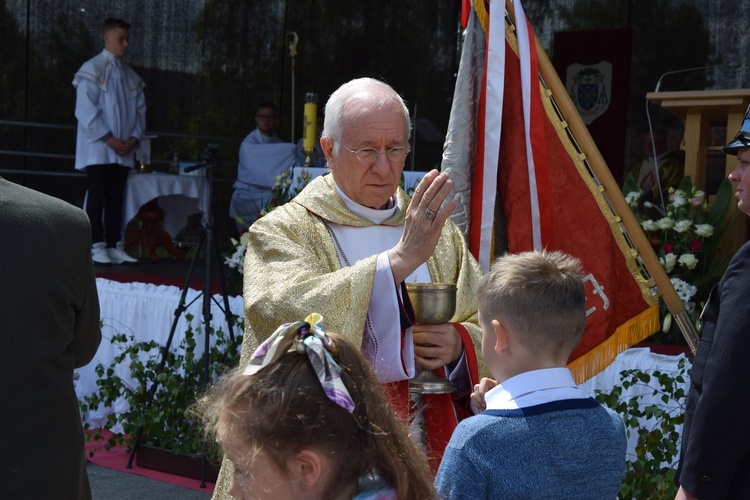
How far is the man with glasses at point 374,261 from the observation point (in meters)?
2.52

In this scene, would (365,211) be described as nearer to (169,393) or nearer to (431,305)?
(431,305)

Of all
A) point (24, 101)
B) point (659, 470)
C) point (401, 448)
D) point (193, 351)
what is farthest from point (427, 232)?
point (24, 101)

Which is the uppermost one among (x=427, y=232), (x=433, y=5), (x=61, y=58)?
(x=433, y=5)

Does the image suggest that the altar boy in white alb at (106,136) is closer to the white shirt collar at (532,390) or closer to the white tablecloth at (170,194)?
the white tablecloth at (170,194)

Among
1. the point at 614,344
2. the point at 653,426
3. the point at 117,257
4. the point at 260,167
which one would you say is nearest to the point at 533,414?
the point at 614,344

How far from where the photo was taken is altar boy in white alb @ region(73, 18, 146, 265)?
29.4 feet

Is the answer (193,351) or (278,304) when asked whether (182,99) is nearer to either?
(193,351)

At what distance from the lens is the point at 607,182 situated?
3.36 m

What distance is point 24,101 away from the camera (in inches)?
495

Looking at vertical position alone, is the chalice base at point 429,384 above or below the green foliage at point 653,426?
above

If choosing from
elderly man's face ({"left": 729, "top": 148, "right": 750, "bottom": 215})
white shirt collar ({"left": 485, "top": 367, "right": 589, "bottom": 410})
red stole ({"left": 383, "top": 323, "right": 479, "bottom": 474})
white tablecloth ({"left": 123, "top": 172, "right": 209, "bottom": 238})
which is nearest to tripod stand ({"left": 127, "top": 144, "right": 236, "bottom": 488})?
red stole ({"left": 383, "top": 323, "right": 479, "bottom": 474})

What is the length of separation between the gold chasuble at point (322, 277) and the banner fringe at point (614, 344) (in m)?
0.70

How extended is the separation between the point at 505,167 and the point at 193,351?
8.44ft

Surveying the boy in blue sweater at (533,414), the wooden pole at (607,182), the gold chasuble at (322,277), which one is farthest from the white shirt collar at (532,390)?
the wooden pole at (607,182)
